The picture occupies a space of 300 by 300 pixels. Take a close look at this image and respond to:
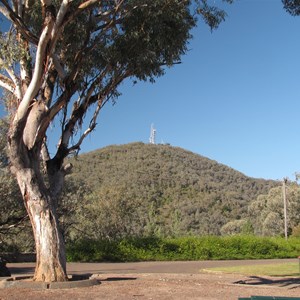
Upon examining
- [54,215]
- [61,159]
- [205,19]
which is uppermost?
[205,19]

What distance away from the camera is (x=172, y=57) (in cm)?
1630

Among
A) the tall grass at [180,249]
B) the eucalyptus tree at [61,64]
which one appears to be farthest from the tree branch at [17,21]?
the tall grass at [180,249]

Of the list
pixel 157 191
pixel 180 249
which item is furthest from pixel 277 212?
pixel 180 249

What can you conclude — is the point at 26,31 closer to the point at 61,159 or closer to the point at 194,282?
the point at 61,159

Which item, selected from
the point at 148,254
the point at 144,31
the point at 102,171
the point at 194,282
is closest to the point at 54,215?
the point at 194,282

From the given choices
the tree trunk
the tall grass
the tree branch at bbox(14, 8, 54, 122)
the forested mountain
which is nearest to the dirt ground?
the tree trunk

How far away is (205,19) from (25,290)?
31.9 ft

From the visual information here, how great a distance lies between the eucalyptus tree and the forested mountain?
25174mm

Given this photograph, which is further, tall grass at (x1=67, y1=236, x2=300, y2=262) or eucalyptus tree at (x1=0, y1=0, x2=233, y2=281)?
tall grass at (x1=67, y1=236, x2=300, y2=262)

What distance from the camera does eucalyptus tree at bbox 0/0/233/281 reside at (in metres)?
13.3

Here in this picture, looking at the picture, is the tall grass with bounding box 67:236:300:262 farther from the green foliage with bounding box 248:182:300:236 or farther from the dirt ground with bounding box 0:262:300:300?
the green foliage with bounding box 248:182:300:236

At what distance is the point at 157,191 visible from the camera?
75.8 metres

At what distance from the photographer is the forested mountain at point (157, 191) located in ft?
158

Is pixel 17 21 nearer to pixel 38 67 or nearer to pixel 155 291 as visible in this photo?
pixel 38 67
